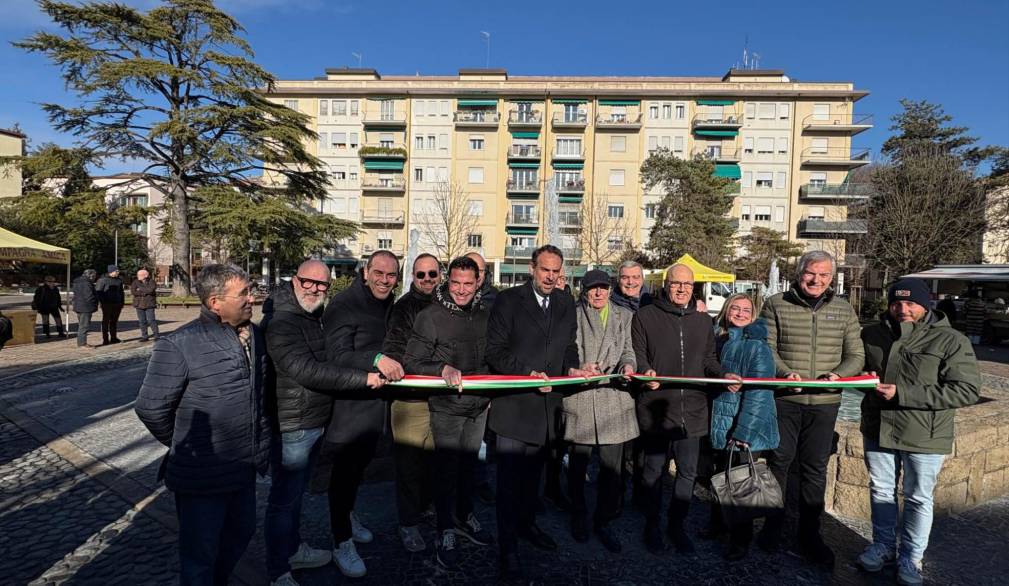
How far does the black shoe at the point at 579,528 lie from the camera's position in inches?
143

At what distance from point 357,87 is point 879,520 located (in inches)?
2104

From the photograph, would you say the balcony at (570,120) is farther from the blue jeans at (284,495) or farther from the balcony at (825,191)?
the blue jeans at (284,495)

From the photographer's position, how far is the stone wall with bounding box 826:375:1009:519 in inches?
159

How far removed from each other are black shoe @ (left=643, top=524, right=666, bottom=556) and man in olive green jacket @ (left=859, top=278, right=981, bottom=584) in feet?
4.15

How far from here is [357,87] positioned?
49.5m

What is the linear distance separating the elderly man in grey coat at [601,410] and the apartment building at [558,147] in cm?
4196

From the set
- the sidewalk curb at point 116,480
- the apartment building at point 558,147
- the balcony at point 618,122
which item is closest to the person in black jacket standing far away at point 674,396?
the sidewalk curb at point 116,480

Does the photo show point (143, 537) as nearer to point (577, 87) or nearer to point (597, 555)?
point (597, 555)

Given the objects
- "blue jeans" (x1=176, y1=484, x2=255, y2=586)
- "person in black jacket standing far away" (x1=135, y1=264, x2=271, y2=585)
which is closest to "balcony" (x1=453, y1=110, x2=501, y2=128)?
"person in black jacket standing far away" (x1=135, y1=264, x2=271, y2=585)

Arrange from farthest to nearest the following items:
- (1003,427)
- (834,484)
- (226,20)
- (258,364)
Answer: (226,20)
(1003,427)
(834,484)
(258,364)

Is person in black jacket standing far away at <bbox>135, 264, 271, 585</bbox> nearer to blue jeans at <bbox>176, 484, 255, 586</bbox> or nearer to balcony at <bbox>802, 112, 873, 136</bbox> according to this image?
blue jeans at <bbox>176, 484, 255, 586</bbox>

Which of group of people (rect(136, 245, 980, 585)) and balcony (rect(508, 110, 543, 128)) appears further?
balcony (rect(508, 110, 543, 128))

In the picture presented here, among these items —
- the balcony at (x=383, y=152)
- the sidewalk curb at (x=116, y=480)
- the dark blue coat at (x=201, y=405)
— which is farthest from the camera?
the balcony at (x=383, y=152)

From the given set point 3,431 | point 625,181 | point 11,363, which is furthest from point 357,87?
point 3,431
